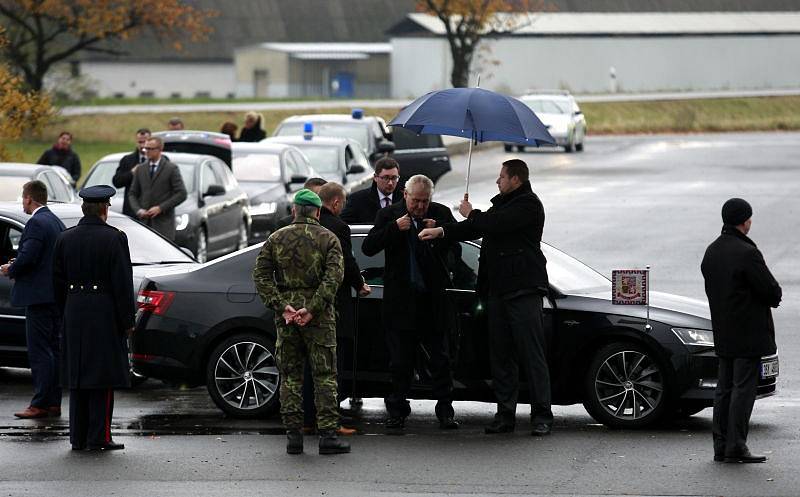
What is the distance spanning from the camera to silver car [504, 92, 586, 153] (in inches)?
1859

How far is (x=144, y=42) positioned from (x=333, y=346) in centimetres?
8641

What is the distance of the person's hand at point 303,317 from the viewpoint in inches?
392

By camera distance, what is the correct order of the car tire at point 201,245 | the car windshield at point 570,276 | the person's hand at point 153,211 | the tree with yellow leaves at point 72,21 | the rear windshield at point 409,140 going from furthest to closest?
the tree with yellow leaves at point 72,21, the rear windshield at point 409,140, the car tire at point 201,245, the person's hand at point 153,211, the car windshield at point 570,276

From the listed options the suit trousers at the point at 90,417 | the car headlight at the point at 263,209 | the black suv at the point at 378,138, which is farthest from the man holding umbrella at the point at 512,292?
the black suv at the point at 378,138

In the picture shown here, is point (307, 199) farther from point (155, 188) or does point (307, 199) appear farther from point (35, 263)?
point (155, 188)

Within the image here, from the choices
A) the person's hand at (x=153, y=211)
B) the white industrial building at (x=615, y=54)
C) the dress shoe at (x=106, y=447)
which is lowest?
the dress shoe at (x=106, y=447)

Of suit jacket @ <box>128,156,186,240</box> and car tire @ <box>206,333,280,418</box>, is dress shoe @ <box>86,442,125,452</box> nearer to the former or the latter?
car tire @ <box>206,333,280,418</box>

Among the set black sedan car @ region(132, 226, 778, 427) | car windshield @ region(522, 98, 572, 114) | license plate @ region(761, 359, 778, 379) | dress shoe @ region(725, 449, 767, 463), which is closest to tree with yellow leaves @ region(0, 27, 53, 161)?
black sedan car @ region(132, 226, 778, 427)

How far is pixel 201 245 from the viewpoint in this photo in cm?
2125

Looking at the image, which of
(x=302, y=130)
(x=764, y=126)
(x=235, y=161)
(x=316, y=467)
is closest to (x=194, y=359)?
(x=316, y=467)

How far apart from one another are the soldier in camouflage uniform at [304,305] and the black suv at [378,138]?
17920 mm

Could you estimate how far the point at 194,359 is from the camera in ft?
38.3

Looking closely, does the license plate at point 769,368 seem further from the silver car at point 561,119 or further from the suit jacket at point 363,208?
the silver car at point 561,119

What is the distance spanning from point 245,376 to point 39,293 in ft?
5.15
